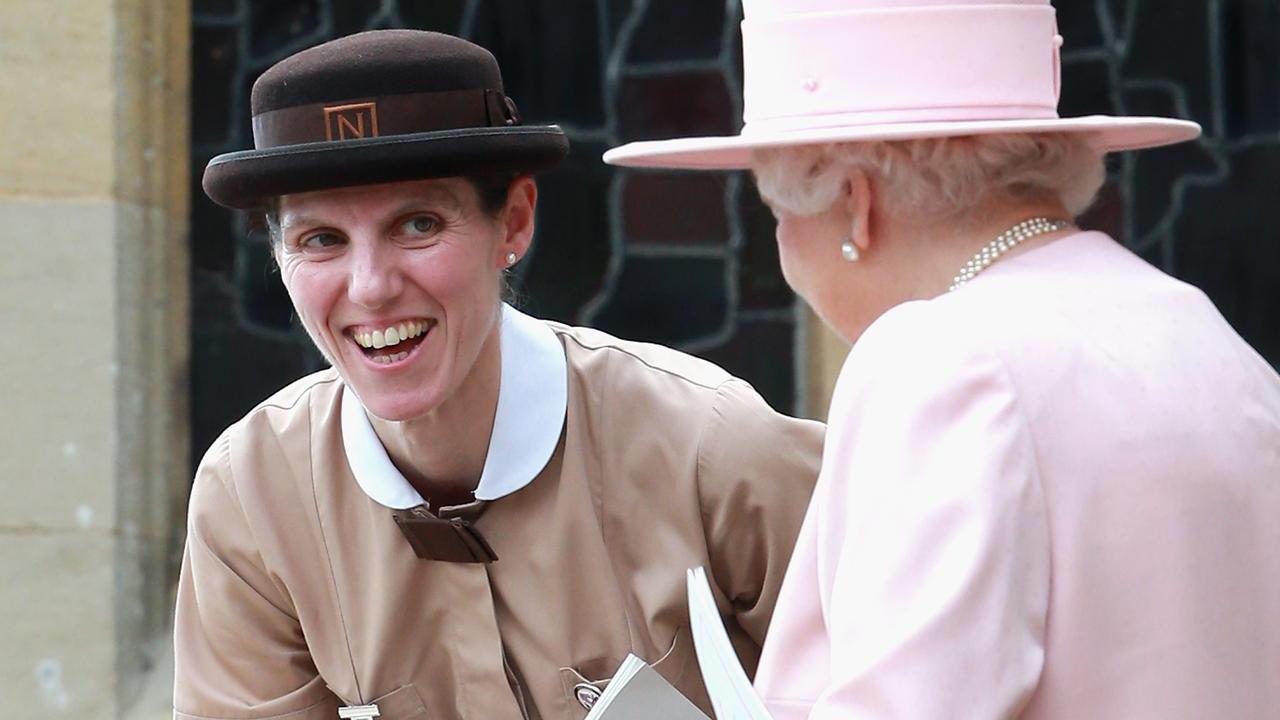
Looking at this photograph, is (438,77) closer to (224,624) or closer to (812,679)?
(224,624)

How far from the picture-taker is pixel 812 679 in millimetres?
1878

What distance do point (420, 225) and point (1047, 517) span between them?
129 centimetres

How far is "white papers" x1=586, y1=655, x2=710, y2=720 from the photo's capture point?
80.2 inches

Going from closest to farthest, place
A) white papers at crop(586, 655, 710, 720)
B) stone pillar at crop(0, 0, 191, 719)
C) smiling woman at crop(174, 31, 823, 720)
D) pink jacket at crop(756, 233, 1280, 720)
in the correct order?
pink jacket at crop(756, 233, 1280, 720) < white papers at crop(586, 655, 710, 720) < smiling woman at crop(174, 31, 823, 720) < stone pillar at crop(0, 0, 191, 719)

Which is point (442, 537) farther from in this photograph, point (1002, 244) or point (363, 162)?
point (1002, 244)

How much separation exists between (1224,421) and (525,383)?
1366mm

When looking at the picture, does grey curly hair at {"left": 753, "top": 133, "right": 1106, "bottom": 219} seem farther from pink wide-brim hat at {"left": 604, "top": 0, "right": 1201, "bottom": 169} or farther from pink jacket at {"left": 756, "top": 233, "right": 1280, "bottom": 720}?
pink jacket at {"left": 756, "top": 233, "right": 1280, "bottom": 720}

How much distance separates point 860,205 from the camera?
194 cm

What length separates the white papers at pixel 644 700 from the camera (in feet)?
6.68

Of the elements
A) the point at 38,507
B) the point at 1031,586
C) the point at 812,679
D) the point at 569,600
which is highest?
the point at 1031,586

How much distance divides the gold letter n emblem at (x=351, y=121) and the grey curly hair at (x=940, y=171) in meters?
0.87

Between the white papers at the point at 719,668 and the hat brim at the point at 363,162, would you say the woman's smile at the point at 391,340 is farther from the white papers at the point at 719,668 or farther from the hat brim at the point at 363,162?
the white papers at the point at 719,668

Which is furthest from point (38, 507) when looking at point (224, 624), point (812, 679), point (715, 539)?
point (812, 679)

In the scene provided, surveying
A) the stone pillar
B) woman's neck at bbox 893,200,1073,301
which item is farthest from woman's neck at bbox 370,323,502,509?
the stone pillar
